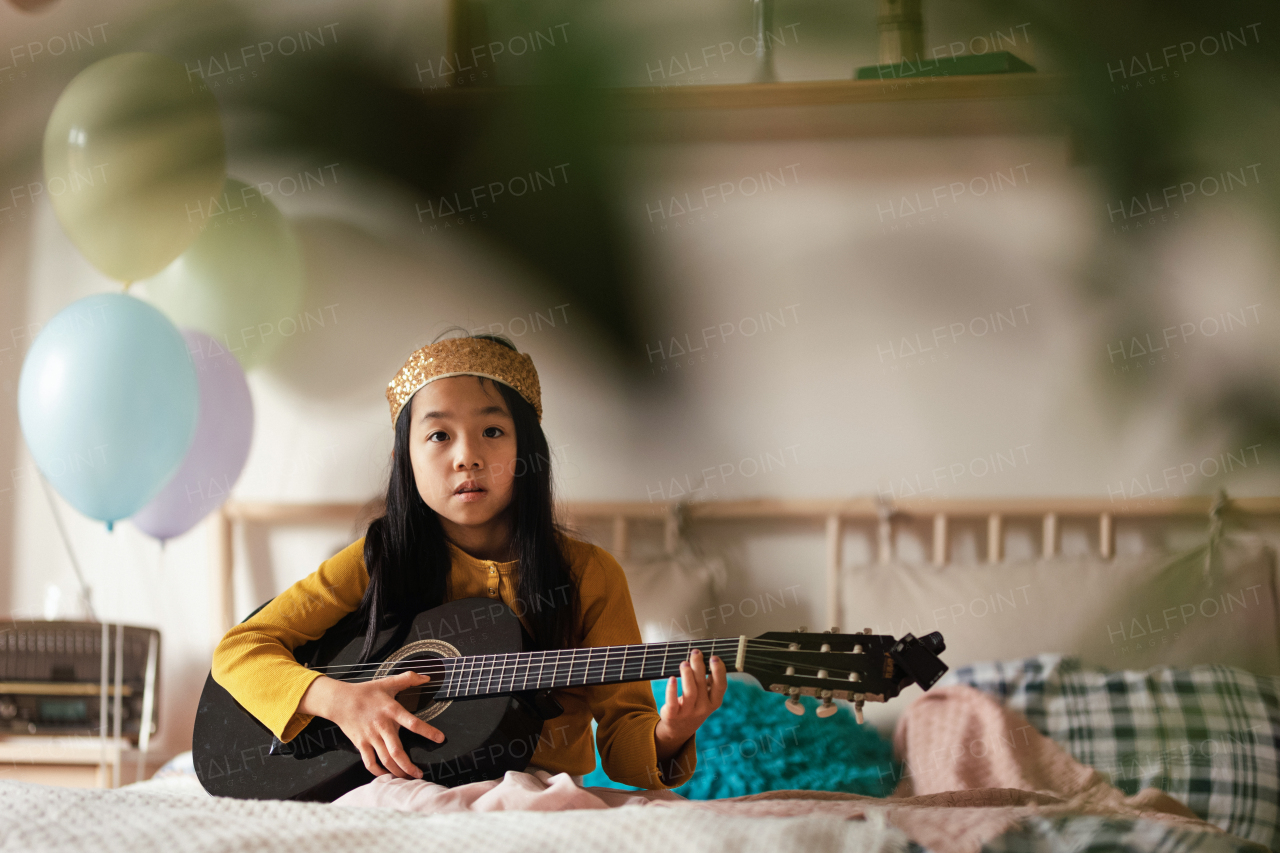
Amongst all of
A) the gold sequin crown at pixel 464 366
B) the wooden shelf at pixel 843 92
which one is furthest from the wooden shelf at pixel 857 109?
the gold sequin crown at pixel 464 366

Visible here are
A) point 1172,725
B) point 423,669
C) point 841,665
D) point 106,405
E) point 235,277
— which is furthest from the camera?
point 235,277

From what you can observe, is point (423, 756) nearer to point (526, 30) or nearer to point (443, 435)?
point (443, 435)

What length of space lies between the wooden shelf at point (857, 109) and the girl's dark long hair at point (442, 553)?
65cm

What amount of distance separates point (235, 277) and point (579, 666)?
1.23 metres

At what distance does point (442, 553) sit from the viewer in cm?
119

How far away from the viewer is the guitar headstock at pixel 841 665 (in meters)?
0.95

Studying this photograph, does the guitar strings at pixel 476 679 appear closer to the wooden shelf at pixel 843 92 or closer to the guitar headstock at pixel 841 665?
the guitar headstock at pixel 841 665

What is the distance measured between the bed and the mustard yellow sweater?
0.14m

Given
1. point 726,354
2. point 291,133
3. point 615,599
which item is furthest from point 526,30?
point 726,354

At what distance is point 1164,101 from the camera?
96 cm

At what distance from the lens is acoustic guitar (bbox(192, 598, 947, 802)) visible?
97 cm

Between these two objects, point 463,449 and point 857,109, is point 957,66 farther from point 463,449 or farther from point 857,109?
point 463,449

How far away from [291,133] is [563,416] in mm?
979

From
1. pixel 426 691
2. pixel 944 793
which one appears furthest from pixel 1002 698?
pixel 426 691
